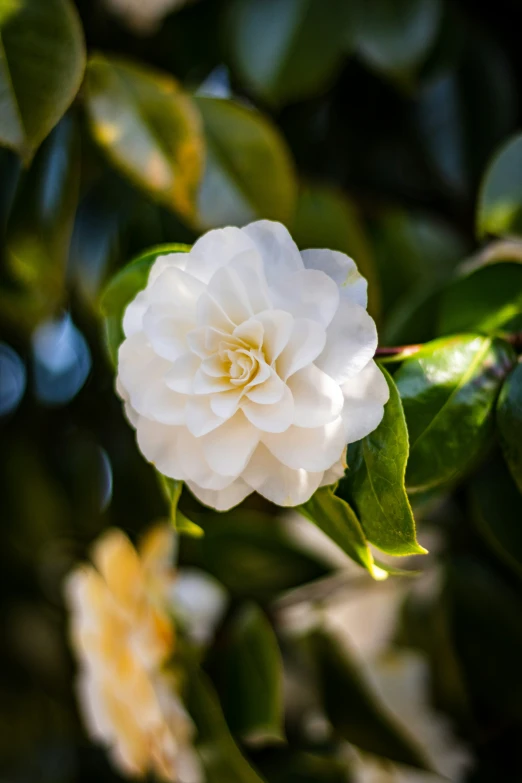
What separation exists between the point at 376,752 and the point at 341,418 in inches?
12.4

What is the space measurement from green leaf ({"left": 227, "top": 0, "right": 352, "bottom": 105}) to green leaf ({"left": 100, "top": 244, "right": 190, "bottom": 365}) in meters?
0.27

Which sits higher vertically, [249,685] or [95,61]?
[95,61]

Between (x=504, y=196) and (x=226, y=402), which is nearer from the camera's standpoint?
(x=226, y=402)

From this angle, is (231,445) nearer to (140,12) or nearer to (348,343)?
(348,343)

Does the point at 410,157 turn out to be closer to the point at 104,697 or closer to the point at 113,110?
the point at 113,110

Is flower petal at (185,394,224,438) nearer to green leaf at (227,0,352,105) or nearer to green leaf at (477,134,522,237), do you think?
green leaf at (477,134,522,237)

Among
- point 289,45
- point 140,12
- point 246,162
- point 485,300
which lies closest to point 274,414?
point 485,300

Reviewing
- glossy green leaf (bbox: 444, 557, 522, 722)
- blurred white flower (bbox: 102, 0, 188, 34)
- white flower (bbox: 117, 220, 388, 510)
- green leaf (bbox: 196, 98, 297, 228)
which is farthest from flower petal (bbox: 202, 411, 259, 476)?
blurred white flower (bbox: 102, 0, 188, 34)

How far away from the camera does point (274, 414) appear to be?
249 mm

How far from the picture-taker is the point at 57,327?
0.69 meters

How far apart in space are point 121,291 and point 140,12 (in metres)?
0.48

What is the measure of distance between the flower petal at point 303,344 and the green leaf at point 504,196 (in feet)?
0.58

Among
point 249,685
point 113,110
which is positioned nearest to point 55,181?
point 113,110

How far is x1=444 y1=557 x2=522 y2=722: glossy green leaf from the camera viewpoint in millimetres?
505
